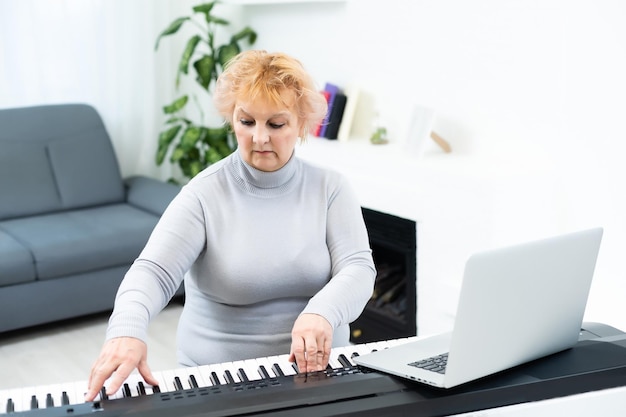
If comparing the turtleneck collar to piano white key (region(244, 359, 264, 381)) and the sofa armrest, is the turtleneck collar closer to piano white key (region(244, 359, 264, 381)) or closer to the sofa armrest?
piano white key (region(244, 359, 264, 381))

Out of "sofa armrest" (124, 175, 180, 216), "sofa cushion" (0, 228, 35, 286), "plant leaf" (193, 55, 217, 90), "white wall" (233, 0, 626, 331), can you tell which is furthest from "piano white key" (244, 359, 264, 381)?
"plant leaf" (193, 55, 217, 90)

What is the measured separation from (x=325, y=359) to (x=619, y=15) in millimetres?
1828

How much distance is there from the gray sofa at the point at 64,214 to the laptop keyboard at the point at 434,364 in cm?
248

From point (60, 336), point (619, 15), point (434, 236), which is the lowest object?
point (60, 336)

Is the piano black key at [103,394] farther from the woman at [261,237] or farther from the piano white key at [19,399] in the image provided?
the woman at [261,237]

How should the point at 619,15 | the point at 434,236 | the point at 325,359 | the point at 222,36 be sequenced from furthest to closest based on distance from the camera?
the point at 222,36
the point at 434,236
the point at 619,15
the point at 325,359

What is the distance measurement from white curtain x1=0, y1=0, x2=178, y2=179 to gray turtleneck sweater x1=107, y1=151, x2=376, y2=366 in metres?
2.77

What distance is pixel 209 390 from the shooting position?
1.54 m

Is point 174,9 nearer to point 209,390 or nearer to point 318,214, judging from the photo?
point 318,214

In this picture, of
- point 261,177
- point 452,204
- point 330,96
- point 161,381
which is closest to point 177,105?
point 330,96

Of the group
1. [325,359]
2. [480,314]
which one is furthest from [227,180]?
[480,314]

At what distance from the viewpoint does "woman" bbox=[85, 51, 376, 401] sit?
196 cm

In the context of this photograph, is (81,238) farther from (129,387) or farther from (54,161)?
(129,387)

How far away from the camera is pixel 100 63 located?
15.6ft
